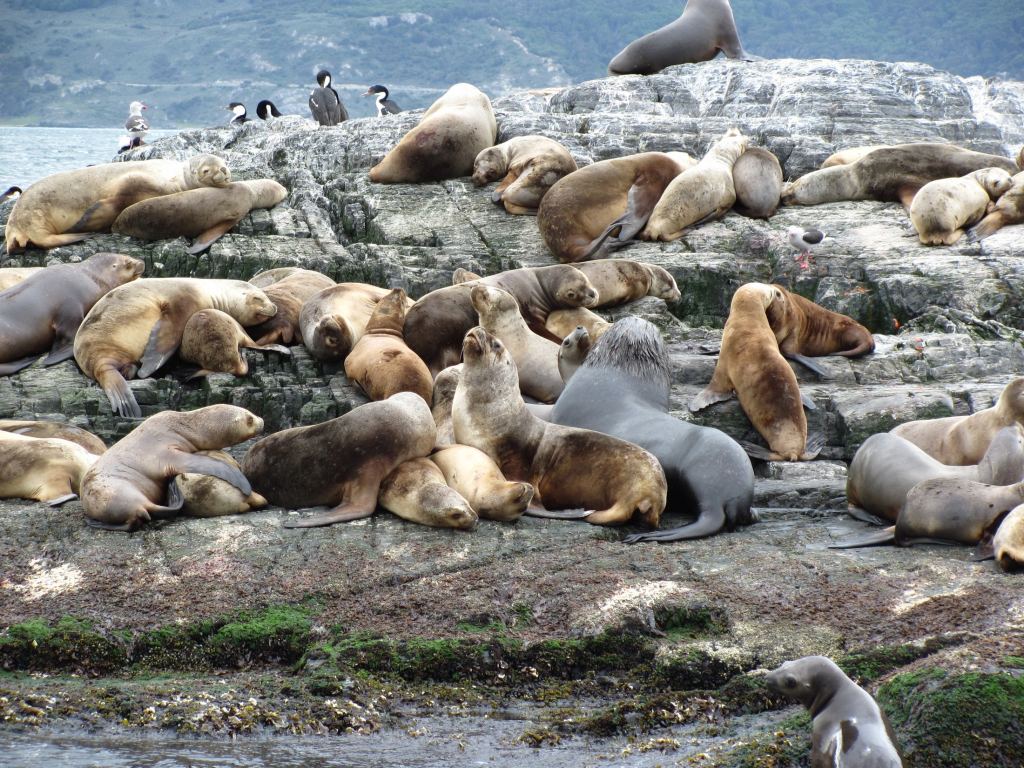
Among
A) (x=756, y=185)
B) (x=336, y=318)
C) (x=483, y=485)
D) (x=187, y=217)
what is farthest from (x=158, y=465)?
(x=756, y=185)

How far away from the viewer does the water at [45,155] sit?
115 ft

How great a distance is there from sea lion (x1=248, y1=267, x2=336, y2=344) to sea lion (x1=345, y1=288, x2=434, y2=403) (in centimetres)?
67

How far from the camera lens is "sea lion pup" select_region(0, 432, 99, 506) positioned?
21.9 ft

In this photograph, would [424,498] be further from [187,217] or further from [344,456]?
[187,217]

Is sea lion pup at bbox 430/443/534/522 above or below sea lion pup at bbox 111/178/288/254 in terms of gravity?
below

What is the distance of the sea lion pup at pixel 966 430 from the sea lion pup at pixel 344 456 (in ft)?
9.07

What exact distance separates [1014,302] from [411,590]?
6.12 m

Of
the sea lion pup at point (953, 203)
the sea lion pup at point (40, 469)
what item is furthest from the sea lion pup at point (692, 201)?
the sea lion pup at point (40, 469)

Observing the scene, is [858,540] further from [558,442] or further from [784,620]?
[558,442]

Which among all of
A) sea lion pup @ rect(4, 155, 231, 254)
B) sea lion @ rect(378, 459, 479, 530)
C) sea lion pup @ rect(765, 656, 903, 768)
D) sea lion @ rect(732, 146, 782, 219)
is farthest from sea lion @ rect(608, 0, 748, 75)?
sea lion pup @ rect(765, 656, 903, 768)

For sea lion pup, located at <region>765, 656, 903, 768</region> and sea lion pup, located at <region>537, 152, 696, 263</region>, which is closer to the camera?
sea lion pup, located at <region>765, 656, 903, 768</region>

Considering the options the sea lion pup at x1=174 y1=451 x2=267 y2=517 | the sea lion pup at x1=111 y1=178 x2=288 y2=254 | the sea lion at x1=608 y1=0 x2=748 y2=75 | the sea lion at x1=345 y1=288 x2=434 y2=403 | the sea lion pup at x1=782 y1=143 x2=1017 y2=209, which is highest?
the sea lion at x1=608 y1=0 x2=748 y2=75

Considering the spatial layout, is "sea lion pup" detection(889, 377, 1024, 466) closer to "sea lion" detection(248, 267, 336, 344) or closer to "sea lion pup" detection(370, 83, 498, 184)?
"sea lion" detection(248, 267, 336, 344)

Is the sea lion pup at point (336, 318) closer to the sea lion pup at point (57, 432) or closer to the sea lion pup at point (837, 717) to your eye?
the sea lion pup at point (57, 432)
